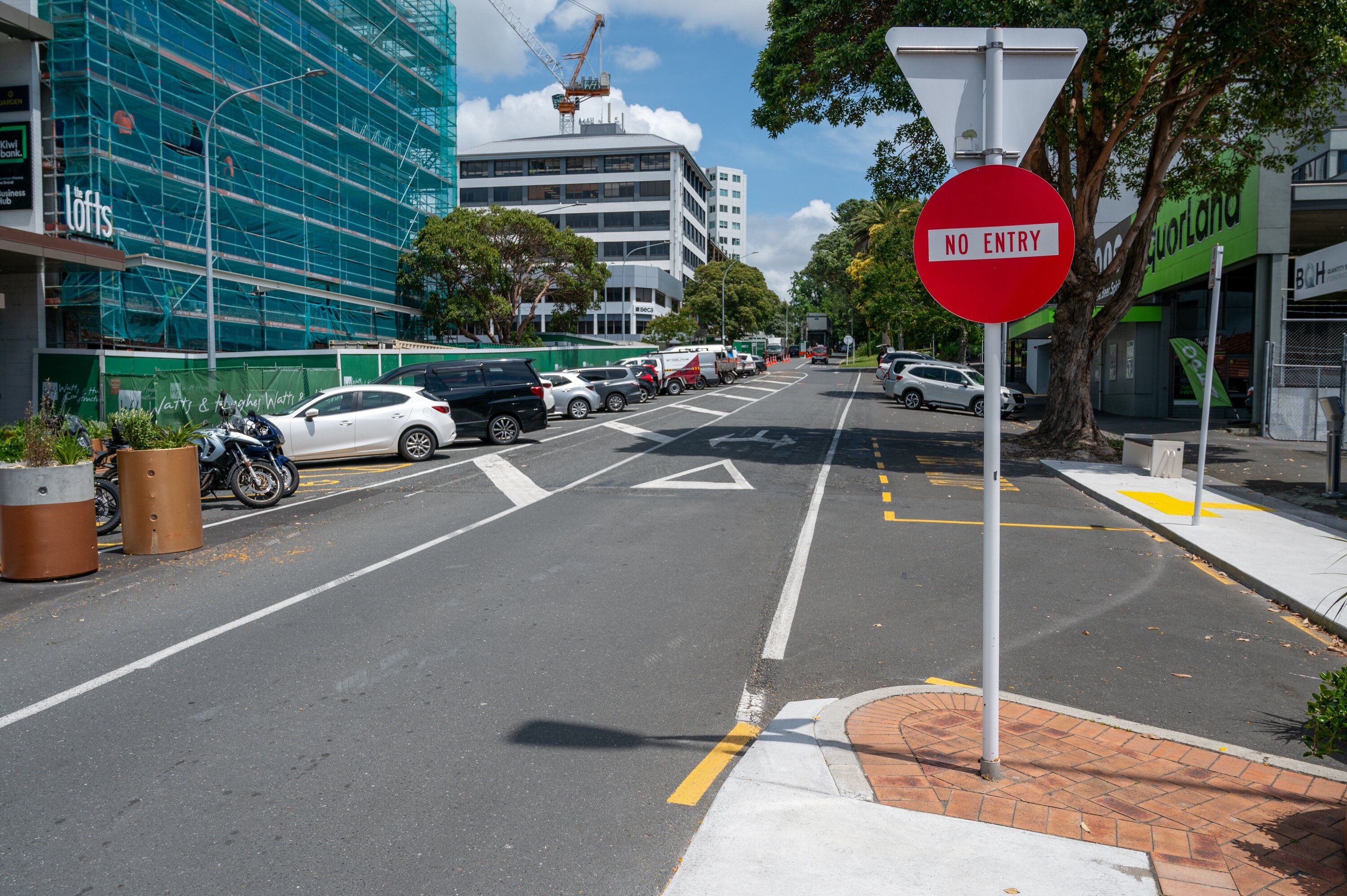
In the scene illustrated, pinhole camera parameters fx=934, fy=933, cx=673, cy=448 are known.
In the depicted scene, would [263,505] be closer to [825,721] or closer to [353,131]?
[825,721]

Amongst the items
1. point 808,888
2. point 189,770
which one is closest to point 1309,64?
point 808,888

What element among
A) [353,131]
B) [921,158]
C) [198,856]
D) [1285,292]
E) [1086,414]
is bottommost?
[198,856]

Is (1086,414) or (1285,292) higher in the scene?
(1285,292)

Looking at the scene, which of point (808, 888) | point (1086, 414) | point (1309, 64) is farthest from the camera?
point (1086, 414)

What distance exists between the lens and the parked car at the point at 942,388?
32500 millimetres

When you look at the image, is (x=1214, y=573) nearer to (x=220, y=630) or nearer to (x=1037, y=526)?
(x=1037, y=526)

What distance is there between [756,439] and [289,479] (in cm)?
1092

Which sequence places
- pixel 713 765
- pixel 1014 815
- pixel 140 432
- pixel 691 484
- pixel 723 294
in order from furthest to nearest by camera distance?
pixel 723 294 < pixel 691 484 < pixel 140 432 < pixel 713 765 < pixel 1014 815

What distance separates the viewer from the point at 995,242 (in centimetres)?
407

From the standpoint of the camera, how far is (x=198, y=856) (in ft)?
12.2

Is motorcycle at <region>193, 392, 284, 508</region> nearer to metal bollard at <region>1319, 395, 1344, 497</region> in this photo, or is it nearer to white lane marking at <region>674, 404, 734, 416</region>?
metal bollard at <region>1319, 395, 1344, 497</region>

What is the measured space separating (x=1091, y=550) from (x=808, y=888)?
7825 mm

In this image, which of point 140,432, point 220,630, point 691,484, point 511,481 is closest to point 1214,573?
point 691,484

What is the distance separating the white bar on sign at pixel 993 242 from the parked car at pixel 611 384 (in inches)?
1049
